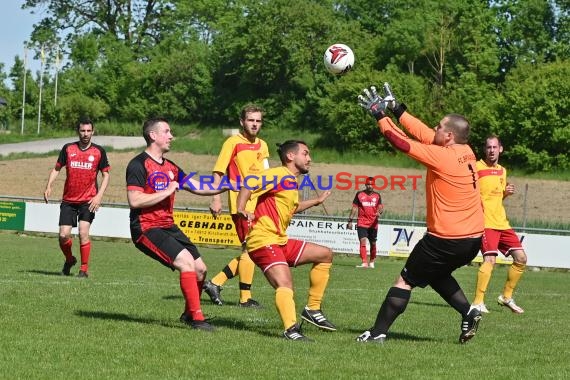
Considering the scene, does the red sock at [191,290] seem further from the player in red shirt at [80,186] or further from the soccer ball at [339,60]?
the player in red shirt at [80,186]

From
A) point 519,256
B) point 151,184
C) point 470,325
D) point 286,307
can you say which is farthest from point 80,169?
point 470,325

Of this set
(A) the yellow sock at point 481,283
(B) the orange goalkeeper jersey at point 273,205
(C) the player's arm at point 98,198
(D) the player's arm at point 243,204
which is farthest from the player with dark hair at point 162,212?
(C) the player's arm at point 98,198

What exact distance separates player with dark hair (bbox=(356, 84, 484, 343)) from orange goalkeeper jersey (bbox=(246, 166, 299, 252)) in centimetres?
102

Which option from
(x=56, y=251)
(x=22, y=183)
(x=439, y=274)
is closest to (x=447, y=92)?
(x=22, y=183)

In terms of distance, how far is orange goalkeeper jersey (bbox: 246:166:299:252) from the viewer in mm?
8837

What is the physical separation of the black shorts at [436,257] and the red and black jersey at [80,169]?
22.6 feet

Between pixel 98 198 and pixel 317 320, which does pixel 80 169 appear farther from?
pixel 317 320

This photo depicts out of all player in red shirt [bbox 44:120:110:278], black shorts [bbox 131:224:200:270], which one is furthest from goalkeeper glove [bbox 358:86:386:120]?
player in red shirt [bbox 44:120:110:278]

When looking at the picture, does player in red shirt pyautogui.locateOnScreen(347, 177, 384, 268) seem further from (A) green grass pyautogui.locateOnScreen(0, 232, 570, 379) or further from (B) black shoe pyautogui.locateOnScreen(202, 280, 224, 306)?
(B) black shoe pyautogui.locateOnScreen(202, 280, 224, 306)

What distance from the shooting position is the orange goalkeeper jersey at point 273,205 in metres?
8.84

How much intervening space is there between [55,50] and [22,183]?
37.3 meters

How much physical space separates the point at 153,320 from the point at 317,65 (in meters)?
54.2

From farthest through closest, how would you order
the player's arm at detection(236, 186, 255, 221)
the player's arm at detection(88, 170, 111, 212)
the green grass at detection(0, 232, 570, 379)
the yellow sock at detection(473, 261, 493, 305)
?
1. the player's arm at detection(88, 170, 111, 212)
2. the yellow sock at detection(473, 261, 493, 305)
3. the player's arm at detection(236, 186, 255, 221)
4. the green grass at detection(0, 232, 570, 379)

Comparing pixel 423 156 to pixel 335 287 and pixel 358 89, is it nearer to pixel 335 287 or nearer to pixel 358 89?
→ pixel 335 287
